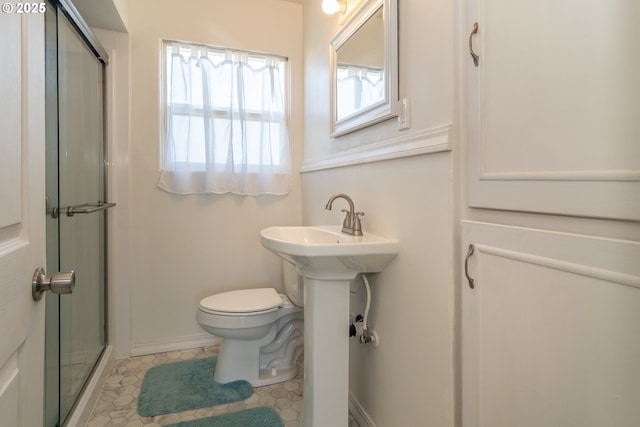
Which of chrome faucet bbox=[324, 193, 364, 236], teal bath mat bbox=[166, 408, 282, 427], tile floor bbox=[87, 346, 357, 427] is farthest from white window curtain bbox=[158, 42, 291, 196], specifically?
teal bath mat bbox=[166, 408, 282, 427]

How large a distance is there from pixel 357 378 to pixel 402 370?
43cm

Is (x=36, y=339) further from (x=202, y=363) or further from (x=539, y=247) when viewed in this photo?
(x=202, y=363)

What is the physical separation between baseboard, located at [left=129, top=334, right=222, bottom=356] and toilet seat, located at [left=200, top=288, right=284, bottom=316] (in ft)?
1.82

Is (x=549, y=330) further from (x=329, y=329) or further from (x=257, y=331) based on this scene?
(x=257, y=331)

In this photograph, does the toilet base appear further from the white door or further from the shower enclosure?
the white door

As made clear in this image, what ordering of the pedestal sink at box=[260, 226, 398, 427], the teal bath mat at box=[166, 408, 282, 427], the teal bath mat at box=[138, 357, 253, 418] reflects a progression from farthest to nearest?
the teal bath mat at box=[138, 357, 253, 418] → the teal bath mat at box=[166, 408, 282, 427] → the pedestal sink at box=[260, 226, 398, 427]

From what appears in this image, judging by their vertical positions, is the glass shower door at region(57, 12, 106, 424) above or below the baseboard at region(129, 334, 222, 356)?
above

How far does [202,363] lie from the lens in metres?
2.07

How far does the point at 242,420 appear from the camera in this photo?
1.56 metres

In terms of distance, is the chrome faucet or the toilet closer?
the chrome faucet

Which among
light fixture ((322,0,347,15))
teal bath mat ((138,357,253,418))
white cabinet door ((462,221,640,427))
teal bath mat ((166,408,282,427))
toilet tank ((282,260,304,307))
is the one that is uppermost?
light fixture ((322,0,347,15))

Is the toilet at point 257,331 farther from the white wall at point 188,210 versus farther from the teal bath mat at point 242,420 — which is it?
the white wall at point 188,210

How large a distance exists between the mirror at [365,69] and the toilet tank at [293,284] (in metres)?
0.81

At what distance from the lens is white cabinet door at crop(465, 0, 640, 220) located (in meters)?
0.59
